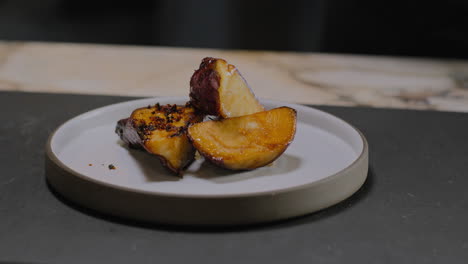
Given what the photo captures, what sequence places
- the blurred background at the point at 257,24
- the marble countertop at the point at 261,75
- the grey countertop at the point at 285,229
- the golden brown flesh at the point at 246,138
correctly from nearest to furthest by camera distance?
1. the grey countertop at the point at 285,229
2. the golden brown flesh at the point at 246,138
3. the marble countertop at the point at 261,75
4. the blurred background at the point at 257,24

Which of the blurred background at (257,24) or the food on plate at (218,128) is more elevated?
the food on plate at (218,128)

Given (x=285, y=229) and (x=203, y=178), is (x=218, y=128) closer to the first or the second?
(x=203, y=178)

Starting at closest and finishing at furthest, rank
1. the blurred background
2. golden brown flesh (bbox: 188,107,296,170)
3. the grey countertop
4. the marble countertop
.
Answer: the grey countertop, golden brown flesh (bbox: 188,107,296,170), the marble countertop, the blurred background

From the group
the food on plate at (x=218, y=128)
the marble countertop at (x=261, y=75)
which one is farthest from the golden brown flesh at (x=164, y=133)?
the marble countertop at (x=261, y=75)

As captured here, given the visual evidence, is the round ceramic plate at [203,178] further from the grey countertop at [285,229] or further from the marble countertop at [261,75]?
the marble countertop at [261,75]

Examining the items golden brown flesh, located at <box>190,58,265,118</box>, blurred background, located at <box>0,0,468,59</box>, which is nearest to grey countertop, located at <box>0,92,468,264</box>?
golden brown flesh, located at <box>190,58,265,118</box>

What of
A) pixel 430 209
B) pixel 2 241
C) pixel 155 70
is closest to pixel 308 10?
pixel 155 70

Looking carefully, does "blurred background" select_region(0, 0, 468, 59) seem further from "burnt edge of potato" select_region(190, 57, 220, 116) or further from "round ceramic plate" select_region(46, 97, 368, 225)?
"burnt edge of potato" select_region(190, 57, 220, 116)
